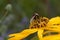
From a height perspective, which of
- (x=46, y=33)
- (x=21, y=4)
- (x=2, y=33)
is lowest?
(x=46, y=33)

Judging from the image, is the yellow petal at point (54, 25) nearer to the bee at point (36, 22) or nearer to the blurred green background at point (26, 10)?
the bee at point (36, 22)

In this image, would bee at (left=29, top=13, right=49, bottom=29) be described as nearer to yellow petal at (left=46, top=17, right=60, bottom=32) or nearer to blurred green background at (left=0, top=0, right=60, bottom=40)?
yellow petal at (left=46, top=17, right=60, bottom=32)

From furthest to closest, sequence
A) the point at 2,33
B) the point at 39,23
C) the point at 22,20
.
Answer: the point at 22,20 < the point at 2,33 < the point at 39,23

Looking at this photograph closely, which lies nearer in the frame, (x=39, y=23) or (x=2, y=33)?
(x=39, y=23)

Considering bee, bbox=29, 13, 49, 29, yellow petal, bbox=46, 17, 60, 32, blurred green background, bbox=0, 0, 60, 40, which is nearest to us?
yellow petal, bbox=46, 17, 60, 32

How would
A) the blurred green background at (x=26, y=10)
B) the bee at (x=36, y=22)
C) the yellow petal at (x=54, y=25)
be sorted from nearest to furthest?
the yellow petal at (x=54, y=25), the bee at (x=36, y=22), the blurred green background at (x=26, y=10)

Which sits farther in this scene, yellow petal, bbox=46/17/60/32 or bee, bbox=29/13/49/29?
bee, bbox=29/13/49/29

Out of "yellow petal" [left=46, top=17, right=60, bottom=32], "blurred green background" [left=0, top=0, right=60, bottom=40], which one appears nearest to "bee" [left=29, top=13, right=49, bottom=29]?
"yellow petal" [left=46, top=17, right=60, bottom=32]

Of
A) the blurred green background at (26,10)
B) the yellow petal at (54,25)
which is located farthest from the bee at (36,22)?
the blurred green background at (26,10)

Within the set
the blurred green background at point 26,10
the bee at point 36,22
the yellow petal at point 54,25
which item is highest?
the blurred green background at point 26,10

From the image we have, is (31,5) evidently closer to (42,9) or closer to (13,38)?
(42,9)

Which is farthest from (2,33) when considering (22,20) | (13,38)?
(13,38)
